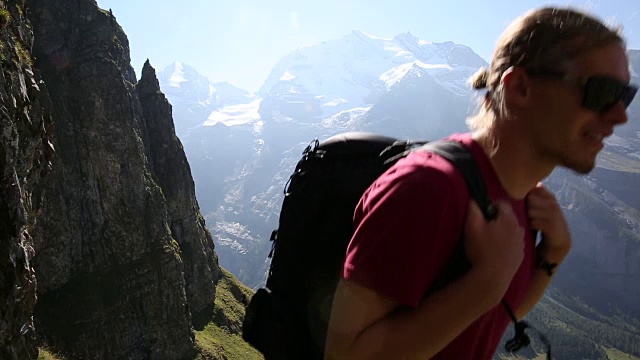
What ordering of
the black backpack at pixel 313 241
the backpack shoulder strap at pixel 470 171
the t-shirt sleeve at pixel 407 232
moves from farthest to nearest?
the black backpack at pixel 313 241, the backpack shoulder strap at pixel 470 171, the t-shirt sleeve at pixel 407 232

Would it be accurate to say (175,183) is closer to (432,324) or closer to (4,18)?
(4,18)

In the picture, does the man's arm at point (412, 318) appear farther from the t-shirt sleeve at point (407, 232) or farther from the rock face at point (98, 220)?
the rock face at point (98, 220)

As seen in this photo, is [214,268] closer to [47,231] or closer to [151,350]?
[151,350]

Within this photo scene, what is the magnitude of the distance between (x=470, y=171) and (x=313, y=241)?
1.46m

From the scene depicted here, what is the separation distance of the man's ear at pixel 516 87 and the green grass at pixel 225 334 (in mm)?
63287

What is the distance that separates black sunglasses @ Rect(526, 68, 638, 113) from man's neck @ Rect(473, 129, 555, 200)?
393 millimetres

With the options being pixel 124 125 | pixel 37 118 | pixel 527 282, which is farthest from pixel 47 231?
pixel 527 282

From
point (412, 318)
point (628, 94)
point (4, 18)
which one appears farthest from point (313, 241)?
point (4, 18)

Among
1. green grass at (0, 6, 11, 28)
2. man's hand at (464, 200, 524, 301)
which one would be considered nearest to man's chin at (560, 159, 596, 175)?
man's hand at (464, 200, 524, 301)

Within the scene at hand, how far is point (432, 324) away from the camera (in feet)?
7.68

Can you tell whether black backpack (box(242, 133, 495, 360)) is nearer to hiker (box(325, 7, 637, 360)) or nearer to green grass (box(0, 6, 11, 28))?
hiker (box(325, 7, 637, 360))

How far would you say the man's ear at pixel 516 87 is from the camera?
2.71 m

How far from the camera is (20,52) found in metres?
Result: 21.4

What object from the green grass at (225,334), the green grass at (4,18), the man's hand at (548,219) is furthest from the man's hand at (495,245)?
the green grass at (225,334)
